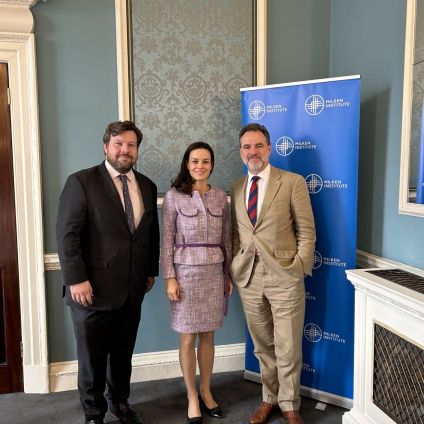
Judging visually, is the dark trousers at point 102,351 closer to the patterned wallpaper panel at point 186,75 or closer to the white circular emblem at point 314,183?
the patterned wallpaper panel at point 186,75

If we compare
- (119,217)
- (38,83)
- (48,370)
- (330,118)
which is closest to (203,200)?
(119,217)

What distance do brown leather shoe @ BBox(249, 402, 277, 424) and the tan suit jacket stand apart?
0.74 metres

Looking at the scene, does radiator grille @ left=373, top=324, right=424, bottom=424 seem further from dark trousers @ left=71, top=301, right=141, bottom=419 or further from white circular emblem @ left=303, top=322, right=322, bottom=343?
dark trousers @ left=71, top=301, right=141, bottom=419

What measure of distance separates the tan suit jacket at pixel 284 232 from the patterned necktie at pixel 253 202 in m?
0.03

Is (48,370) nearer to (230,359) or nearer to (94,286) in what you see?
(94,286)

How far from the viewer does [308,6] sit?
279 cm

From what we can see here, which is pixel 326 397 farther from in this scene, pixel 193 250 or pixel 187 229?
pixel 187 229

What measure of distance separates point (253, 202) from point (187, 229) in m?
0.37

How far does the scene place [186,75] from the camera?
269cm

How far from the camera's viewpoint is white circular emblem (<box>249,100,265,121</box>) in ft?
8.37

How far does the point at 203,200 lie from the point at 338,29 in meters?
1.53

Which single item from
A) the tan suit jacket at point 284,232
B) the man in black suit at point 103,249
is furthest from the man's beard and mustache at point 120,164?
the tan suit jacket at point 284,232

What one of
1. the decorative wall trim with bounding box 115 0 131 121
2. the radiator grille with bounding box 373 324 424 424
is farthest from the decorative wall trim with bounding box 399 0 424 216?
the decorative wall trim with bounding box 115 0 131 121

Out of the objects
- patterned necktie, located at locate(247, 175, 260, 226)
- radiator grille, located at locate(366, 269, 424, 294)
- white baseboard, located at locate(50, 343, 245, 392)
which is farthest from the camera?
white baseboard, located at locate(50, 343, 245, 392)
